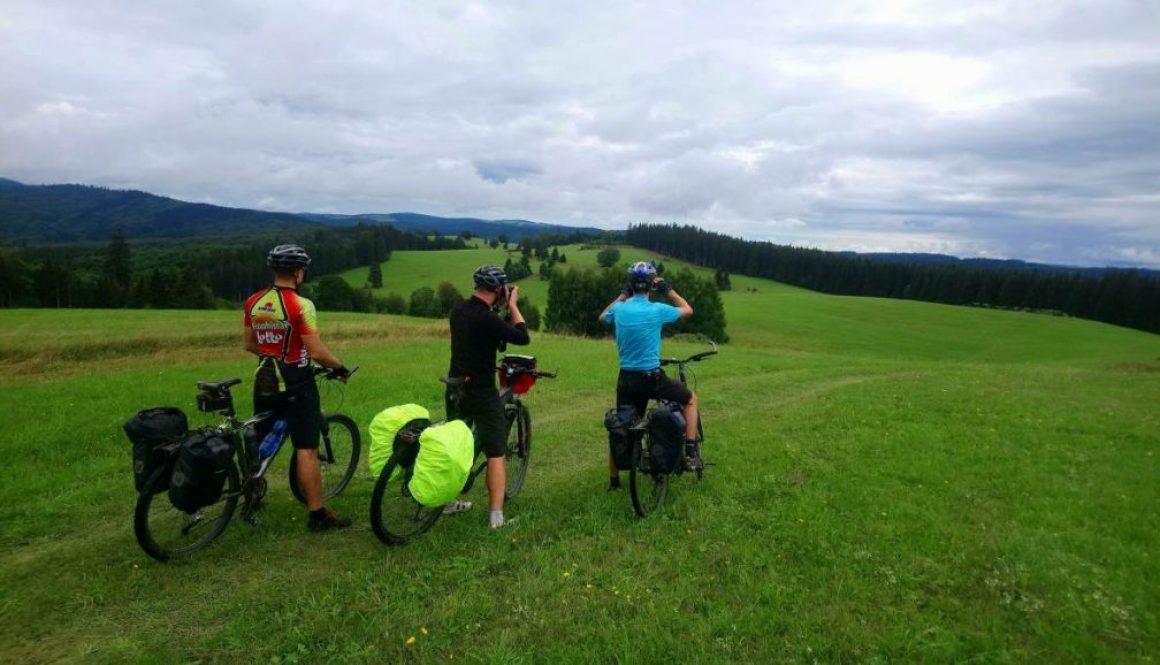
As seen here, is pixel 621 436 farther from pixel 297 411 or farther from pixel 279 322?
pixel 279 322

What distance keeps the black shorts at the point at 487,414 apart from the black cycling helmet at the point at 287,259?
2.04 m

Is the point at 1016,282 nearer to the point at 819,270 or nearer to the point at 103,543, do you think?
the point at 819,270

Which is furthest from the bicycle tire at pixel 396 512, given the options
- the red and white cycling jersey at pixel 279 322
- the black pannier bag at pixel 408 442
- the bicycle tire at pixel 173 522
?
the red and white cycling jersey at pixel 279 322

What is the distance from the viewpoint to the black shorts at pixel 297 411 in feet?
20.2

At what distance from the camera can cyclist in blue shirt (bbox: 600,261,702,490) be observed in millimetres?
6961

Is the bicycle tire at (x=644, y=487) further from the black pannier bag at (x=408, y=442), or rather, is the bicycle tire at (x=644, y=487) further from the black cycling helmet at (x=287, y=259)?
the black cycling helmet at (x=287, y=259)

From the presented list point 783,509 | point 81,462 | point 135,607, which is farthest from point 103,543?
point 783,509

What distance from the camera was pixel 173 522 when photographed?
6523mm

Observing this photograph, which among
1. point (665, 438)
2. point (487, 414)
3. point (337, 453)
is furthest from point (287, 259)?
point (665, 438)

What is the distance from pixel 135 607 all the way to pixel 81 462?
211 inches

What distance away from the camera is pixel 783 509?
22.0ft

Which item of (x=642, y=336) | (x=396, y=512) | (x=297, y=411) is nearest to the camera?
(x=297, y=411)

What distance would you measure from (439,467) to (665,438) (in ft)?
8.27

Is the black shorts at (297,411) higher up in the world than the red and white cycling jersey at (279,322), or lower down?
lower down
